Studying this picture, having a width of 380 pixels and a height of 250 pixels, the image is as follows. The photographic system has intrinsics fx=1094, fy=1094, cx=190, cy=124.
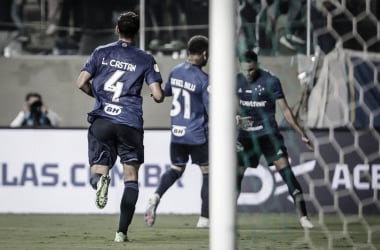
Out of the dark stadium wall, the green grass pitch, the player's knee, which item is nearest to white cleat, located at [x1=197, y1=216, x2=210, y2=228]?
the green grass pitch

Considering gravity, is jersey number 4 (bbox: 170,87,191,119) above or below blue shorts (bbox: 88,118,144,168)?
above

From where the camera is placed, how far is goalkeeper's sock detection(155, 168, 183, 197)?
31.9 ft

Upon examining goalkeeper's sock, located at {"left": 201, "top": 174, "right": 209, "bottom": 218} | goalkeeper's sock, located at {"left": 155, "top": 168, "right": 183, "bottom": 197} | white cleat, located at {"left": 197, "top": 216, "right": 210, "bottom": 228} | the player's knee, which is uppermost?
the player's knee

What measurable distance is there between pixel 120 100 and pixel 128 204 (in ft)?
2.62

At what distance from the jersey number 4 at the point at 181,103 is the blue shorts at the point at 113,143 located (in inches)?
76.0

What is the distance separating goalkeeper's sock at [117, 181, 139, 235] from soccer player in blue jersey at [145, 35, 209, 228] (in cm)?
186

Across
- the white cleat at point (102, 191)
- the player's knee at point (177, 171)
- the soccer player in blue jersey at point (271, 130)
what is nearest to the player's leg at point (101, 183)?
the white cleat at point (102, 191)

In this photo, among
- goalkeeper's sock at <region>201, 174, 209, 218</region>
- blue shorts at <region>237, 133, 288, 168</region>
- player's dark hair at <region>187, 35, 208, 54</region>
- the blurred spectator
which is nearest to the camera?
blue shorts at <region>237, 133, 288, 168</region>

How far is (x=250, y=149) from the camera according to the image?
870cm

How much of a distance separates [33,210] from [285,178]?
294 centimetres

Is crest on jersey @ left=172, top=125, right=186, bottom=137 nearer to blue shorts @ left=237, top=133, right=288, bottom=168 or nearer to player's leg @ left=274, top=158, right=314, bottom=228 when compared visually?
blue shorts @ left=237, top=133, right=288, bottom=168

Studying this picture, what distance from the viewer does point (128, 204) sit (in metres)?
7.84

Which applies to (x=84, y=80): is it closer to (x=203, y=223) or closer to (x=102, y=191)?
(x=102, y=191)

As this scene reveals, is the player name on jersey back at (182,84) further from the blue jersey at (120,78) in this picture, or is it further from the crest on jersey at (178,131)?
the blue jersey at (120,78)
